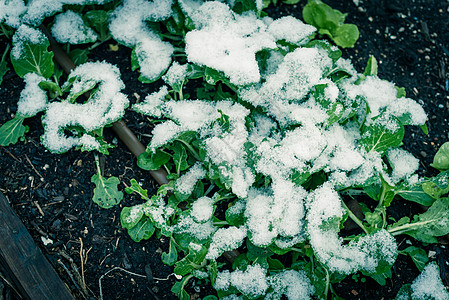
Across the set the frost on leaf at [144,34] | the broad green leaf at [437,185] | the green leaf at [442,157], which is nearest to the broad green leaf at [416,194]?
the broad green leaf at [437,185]

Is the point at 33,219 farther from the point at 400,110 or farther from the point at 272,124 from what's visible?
the point at 400,110

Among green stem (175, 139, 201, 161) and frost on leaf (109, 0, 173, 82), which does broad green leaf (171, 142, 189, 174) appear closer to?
green stem (175, 139, 201, 161)

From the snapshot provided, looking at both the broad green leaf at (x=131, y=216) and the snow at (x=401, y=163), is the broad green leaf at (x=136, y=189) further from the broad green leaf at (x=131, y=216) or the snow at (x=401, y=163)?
the snow at (x=401, y=163)

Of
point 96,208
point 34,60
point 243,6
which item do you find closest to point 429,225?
point 243,6

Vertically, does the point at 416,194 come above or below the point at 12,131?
below

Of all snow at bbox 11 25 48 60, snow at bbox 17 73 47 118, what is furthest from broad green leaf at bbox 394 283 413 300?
snow at bbox 11 25 48 60

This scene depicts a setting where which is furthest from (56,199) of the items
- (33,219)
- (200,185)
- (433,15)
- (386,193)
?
(433,15)

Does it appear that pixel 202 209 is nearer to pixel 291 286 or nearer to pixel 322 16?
pixel 291 286
